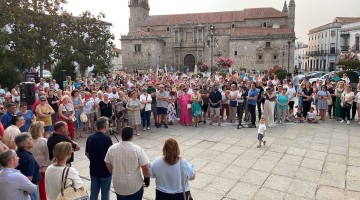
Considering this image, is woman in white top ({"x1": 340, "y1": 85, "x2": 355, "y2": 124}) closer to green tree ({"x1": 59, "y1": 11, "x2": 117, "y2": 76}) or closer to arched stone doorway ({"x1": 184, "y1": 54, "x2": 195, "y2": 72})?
green tree ({"x1": 59, "y1": 11, "x2": 117, "y2": 76})

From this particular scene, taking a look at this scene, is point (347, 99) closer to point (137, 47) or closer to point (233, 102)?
point (233, 102)

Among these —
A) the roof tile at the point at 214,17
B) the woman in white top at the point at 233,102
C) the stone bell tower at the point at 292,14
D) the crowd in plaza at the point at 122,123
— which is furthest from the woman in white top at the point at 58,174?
the stone bell tower at the point at 292,14

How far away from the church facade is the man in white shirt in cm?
4425

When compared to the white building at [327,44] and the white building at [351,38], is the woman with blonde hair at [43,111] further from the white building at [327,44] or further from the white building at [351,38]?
the white building at [327,44]

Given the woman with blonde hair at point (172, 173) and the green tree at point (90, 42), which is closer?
the woman with blonde hair at point (172, 173)

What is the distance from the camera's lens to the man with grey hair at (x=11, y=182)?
3.39 meters

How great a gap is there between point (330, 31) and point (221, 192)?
6386 centimetres

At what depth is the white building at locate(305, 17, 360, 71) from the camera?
192 ft

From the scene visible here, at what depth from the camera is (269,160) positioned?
7594mm

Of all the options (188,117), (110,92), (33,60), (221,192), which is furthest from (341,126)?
(33,60)

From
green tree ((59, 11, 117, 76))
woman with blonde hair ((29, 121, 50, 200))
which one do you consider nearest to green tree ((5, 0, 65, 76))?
green tree ((59, 11, 117, 76))

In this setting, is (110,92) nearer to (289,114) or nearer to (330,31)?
(289,114)

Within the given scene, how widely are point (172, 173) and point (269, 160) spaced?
181 inches

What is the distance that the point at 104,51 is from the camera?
26406 mm
